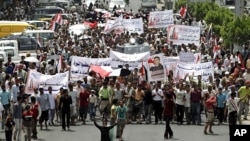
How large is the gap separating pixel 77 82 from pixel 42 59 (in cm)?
846

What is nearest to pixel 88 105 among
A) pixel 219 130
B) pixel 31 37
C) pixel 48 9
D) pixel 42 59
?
pixel 219 130

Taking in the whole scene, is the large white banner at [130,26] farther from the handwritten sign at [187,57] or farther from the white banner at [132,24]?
the handwritten sign at [187,57]

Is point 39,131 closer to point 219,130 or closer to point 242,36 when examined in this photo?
point 219,130

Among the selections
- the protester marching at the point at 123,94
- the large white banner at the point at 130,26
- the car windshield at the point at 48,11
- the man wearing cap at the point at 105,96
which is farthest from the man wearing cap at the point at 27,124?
the car windshield at the point at 48,11

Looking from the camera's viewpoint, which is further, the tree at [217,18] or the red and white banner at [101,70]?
the tree at [217,18]

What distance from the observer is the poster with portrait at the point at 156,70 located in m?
28.2

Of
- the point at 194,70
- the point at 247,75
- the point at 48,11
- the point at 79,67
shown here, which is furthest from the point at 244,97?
the point at 48,11

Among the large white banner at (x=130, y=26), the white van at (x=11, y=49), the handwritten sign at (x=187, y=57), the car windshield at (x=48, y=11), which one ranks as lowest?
the car windshield at (x=48, y=11)

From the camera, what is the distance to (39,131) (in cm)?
2509

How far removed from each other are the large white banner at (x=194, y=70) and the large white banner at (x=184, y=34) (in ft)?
26.4

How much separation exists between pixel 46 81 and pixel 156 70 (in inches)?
149

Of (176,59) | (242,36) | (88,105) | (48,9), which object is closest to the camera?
(88,105)

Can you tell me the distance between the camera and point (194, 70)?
28.5m

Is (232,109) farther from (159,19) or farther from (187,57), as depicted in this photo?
(159,19)
